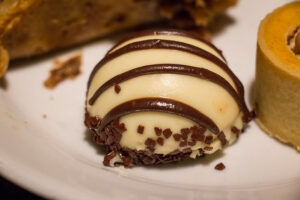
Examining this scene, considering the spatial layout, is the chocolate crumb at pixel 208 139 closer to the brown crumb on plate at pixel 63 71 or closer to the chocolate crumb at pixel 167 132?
the chocolate crumb at pixel 167 132

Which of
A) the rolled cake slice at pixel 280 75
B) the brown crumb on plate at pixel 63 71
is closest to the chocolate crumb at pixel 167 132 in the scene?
the rolled cake slice at pixel 280 75

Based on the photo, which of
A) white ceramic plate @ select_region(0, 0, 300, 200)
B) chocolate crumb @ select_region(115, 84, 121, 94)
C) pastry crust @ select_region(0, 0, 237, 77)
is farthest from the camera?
pastry crust @ select_region(0, 0, 237, 77)

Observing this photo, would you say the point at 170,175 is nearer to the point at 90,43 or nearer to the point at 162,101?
the point at 162,101

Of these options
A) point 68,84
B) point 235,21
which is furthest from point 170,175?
point 235,21

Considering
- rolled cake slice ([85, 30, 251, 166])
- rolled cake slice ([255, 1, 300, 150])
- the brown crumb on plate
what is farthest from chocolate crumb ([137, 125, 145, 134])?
the brown crumb on plate

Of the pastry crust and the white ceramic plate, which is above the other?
the pastry crust

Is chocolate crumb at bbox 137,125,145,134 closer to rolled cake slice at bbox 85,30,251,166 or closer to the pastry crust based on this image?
rolled cake slice at bbox 85,30,251,166

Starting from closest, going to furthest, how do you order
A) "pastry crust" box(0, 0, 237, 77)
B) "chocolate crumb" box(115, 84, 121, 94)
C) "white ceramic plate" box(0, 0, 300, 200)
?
1. "white ceramic plate" box(0, 0, 300, 200)
2. "chocolate crumb" box(115, 84, 121, 94)
3. "pastry crust" box(0, 0, 237, 77)
